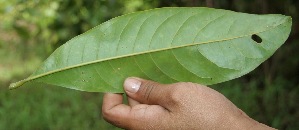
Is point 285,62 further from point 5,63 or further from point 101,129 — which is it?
point 5,63

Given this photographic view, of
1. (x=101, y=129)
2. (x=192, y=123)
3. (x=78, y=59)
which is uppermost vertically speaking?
(x=78, y=59)

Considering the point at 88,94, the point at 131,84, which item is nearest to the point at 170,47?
the point at 131,84

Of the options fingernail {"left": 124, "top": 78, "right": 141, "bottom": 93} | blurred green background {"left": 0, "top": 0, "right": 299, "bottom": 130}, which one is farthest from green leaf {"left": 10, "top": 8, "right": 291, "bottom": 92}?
blurred green background {"left": 0, "top": 0, "right": 299, "bottom": 130}

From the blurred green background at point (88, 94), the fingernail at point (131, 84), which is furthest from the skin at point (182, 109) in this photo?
the blurred green background at point (88, 94)

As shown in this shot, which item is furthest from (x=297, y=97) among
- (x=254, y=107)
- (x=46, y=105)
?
(x=46, y=105)

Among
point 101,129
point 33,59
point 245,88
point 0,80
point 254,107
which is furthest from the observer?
point 33,59

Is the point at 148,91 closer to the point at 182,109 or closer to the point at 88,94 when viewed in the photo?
the point at 182,109
